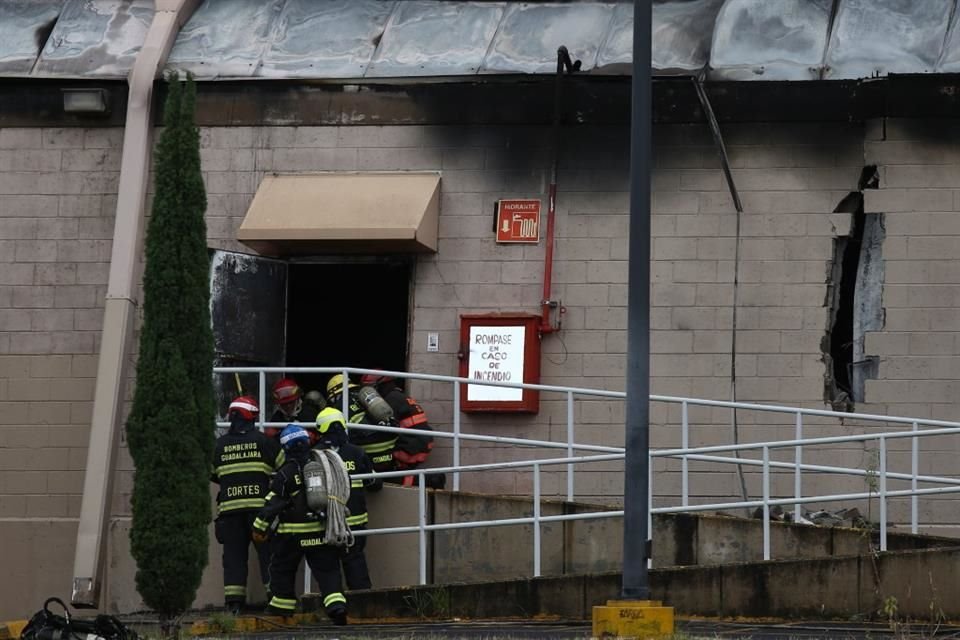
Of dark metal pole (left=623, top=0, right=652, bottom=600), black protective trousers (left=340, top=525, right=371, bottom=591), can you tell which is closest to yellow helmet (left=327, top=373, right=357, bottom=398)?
black protective trousers (left=340, top=525, right=371, bottom=591)

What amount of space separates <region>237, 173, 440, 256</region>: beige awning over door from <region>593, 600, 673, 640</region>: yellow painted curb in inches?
238

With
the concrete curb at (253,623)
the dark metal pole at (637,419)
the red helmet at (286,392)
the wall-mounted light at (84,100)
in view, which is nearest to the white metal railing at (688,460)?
the red helmet at (286,392)

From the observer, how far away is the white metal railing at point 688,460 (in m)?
14.2

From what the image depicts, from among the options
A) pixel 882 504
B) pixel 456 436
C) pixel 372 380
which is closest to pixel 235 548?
pixel 456 436

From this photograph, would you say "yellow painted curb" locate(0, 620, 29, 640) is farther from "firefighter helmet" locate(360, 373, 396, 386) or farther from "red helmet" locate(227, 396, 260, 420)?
"firefighter helmet" locate(360, 373, 396, 386)

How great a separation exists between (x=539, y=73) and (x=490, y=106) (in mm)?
594

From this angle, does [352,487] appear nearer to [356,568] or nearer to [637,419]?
[356,568]

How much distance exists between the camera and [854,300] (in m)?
17.0

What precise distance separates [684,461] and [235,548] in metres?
3.85

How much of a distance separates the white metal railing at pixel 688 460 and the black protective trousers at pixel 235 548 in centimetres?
57

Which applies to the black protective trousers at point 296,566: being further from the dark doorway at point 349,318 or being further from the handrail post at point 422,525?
the dark doorway at point 349,318

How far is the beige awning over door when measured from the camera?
56.8ft

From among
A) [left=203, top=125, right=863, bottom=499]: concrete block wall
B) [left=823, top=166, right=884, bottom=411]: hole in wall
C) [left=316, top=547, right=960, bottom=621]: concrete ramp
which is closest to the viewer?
[left=316, top=547, right=960, bottom=621]: concrete ramp

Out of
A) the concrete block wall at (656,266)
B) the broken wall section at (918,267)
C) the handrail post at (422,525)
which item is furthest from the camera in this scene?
the concrete block wall at (656,266)
